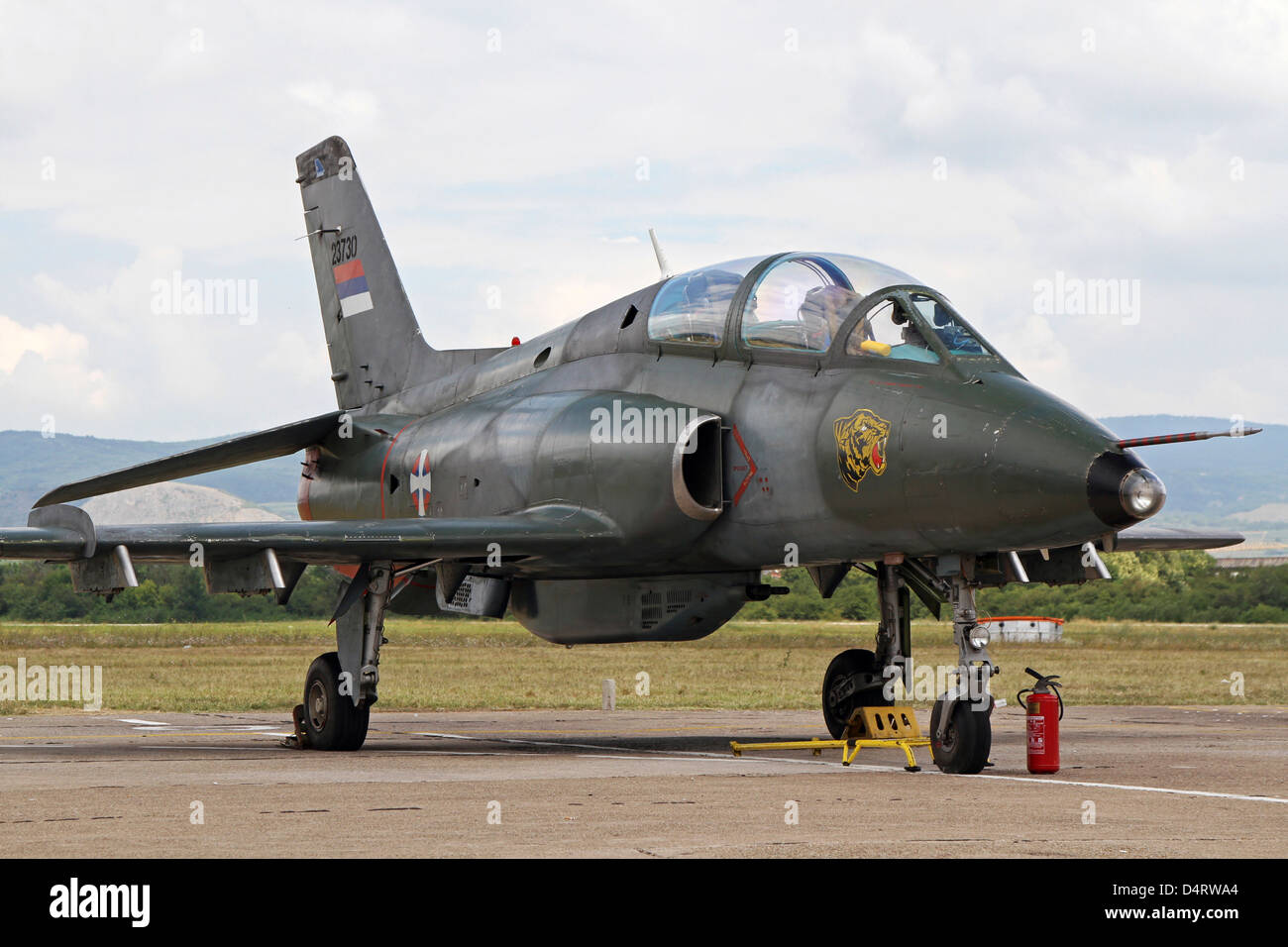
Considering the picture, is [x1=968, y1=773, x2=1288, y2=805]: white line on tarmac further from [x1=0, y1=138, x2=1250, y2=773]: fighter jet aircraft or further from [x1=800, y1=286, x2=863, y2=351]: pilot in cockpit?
[x1=800, y1=286, x2=863, y2=351]: pilot in cockpit

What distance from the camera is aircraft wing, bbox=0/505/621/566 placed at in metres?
14.7

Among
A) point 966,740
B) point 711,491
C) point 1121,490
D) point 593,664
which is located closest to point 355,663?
point 711,491

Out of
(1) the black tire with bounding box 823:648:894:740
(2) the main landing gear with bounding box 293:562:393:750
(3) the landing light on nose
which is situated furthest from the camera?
(1) the black tire with bounding box 823:648:894:740

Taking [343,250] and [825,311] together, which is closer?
[825,311]

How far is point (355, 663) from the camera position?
1616cm

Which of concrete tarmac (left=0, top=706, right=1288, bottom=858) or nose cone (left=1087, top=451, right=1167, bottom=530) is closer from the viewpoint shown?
concrete tarmac (left=0, top=706, right=1288, bottom=858)

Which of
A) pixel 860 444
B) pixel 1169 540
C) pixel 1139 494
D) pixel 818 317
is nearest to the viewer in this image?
pixel 1139 494

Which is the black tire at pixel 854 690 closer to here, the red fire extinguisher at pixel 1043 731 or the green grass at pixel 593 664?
the red fire extinguisher at pixel 1043 731

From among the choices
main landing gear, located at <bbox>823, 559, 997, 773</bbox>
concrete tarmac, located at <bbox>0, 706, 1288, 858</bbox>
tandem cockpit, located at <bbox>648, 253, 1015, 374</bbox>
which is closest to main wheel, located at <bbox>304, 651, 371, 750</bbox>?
concrete tarmac, located at <bbox>0, 706, 1288, 858</bbox>

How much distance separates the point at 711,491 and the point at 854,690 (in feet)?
9.55

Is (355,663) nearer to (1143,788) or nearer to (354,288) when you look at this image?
(1143,788)

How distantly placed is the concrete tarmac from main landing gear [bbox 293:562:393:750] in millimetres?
489

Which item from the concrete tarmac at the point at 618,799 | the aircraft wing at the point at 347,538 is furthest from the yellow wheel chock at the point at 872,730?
the aircraft wing at the point at 347,538

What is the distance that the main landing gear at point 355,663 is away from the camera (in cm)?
1609
